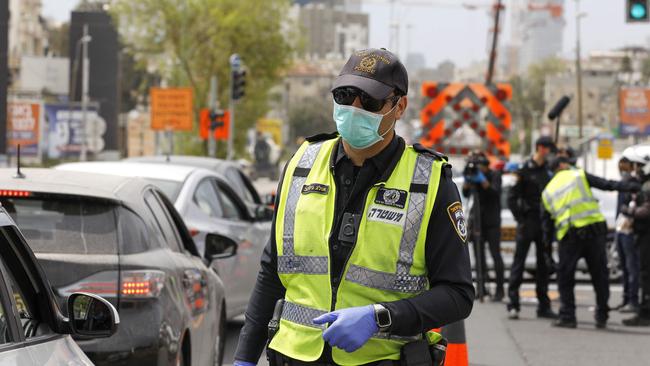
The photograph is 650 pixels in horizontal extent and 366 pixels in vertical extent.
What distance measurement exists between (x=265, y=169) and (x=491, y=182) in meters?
78.0

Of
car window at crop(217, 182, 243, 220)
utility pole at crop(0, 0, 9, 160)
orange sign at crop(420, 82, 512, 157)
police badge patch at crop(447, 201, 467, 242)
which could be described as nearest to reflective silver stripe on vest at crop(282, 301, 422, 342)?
police badge patch at crop(447, 201, 467, 242)

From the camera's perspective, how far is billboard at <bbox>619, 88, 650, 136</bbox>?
279ft

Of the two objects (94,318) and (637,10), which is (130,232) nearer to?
(94,318)

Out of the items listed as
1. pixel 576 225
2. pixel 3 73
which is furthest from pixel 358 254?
pixel 3 73

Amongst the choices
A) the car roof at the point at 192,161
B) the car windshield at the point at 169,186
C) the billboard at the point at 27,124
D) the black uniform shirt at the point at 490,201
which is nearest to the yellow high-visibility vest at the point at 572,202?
the black uniform shirt at the point at 490,201

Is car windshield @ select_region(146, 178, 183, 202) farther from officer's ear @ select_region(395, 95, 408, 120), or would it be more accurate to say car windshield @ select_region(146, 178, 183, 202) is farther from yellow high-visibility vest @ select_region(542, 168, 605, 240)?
officer's ear @ select_region(395, 95, 408, 120)

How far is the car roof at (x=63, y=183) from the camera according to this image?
268 inches

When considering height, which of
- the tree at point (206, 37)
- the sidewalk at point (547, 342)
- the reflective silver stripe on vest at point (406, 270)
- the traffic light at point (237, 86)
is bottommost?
the sidewalk at point (547, 342)

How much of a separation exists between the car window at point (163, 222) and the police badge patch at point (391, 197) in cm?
323

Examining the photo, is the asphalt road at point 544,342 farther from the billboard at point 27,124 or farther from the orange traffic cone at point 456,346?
the billboard at point 27,124

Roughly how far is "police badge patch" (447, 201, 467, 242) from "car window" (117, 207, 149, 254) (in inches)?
108

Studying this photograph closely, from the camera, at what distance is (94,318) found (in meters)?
4.52

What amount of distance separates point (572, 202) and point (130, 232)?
736cm

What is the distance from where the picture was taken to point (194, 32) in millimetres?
58125
